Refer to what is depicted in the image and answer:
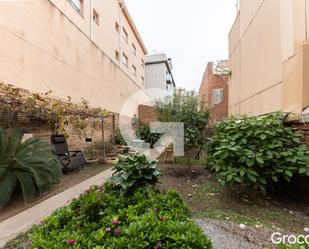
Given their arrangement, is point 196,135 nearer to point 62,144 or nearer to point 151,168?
point 151,168

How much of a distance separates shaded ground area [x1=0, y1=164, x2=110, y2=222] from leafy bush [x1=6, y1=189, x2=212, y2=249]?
1269 millimetres

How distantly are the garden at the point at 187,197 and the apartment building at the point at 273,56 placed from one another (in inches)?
32.1

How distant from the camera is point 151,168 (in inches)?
131

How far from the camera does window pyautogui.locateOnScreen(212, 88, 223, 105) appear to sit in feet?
56.1

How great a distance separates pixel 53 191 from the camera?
4.03 m

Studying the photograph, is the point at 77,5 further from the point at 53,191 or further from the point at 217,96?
the point at 217,96

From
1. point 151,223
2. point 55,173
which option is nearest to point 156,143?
point 55,173

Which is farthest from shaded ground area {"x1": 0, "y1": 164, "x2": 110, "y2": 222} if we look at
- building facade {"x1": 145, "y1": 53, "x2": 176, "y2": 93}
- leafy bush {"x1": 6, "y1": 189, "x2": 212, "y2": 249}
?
building facade {"x1": 145, "y1": 53, "x2": 176, "y2": 93}

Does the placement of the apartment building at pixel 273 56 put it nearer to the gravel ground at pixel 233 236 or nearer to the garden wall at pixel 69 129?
the gravel ground at pixel 233 236

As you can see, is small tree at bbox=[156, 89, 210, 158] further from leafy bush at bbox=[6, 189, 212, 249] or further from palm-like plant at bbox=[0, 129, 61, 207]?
palm-like plant at bbox=[0, 129, 61, 207]

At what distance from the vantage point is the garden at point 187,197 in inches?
73.4

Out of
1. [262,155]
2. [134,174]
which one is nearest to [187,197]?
[134,174]

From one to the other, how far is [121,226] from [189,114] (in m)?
5.23

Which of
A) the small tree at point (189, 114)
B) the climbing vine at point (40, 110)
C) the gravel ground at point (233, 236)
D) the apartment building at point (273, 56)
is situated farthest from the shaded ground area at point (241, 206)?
the climbing vine at point (40, 110)
